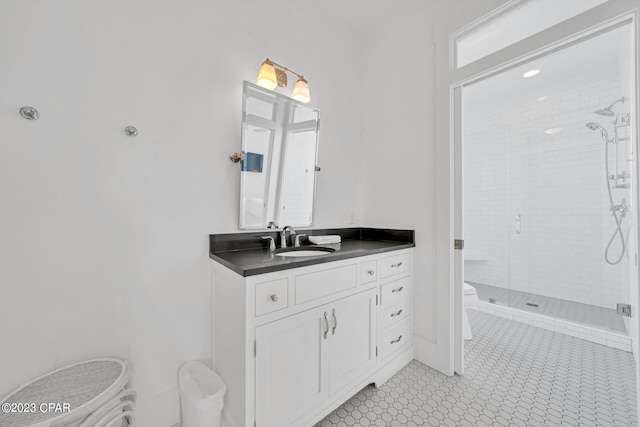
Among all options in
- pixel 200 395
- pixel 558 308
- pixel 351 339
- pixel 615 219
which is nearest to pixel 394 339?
pixel 351 339

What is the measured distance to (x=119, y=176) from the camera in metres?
1.20

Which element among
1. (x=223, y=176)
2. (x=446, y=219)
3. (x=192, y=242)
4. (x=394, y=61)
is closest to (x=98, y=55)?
(x=223, y=176)

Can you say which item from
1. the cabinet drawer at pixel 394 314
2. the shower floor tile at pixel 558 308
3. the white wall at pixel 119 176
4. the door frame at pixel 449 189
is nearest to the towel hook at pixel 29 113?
the white wall at pixel 119 176

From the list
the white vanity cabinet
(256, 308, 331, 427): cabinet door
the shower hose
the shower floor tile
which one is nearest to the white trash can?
the white vanity cabinet

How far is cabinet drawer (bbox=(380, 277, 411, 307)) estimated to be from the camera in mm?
1668

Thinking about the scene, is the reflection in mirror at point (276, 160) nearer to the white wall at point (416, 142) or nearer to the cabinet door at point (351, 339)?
the white wall at point (416, 142)

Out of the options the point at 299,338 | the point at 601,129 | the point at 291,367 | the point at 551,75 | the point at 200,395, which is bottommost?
the point at 200,395

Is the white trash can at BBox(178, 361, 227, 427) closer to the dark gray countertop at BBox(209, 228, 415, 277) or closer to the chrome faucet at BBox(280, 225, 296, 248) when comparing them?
the dark gray countertop at BBox(209, 228, 415, 277)

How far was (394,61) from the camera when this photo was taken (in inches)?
83.1

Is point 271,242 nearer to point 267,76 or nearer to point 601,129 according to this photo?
point 267,76

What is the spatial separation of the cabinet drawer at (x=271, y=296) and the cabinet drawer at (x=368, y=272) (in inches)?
21.4

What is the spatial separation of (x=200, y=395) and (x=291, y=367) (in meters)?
0.46

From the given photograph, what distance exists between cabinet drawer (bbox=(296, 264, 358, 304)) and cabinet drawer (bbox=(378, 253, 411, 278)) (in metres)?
0.27

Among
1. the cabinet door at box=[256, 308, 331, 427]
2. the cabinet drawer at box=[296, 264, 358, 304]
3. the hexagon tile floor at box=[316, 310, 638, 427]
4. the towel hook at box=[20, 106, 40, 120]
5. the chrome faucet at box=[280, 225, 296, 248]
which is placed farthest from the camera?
the chrome faucet at box=[280, 225, 296, 248]
